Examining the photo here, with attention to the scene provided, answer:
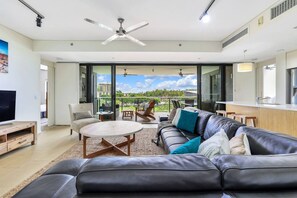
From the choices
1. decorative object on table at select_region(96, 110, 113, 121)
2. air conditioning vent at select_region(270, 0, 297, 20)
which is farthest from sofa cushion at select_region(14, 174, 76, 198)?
decorative object on table at select_region(96, 110, 113, 121)

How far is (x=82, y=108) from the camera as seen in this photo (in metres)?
5.18

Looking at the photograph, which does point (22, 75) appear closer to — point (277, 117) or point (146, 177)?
point (146, 177)

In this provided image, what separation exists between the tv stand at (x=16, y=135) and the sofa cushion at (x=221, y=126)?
3421 mm

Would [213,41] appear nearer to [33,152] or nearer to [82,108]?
[82,108]

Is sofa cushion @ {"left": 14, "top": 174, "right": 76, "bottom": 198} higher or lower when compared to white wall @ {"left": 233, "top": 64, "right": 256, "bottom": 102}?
lower

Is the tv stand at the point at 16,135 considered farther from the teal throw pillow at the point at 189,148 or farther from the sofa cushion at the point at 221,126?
the sofa cushion at the point at 221,126

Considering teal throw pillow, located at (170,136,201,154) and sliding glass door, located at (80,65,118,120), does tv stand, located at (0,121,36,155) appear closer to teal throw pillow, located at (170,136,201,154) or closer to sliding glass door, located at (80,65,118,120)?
sliding glass door, located at (80,65,118,120)

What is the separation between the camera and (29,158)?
318 centimetres

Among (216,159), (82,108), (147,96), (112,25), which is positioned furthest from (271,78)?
(216,159)

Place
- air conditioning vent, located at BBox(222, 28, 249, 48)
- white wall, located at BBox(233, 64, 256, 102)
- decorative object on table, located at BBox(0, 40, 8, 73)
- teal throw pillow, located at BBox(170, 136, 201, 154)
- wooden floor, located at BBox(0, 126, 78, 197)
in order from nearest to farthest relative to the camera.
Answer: teal throw pillow, located at BBox(170, 136, 201, 154)
wooden floor, located at BBox(0, 126, 78, 197)
decorative object on table, located at BBox(0, 40, 8, 73)
air conditioning vent, located at BBox(222, 28, 249, 48)
white wall, located at BBox(233, 64, 256, 102)

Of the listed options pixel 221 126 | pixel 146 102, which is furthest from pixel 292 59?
pixel 146 102

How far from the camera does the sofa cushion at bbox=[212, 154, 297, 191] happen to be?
0.82 metres

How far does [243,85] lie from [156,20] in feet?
14.9

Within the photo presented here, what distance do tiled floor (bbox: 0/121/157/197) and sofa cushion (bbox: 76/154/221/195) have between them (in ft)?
6.64
